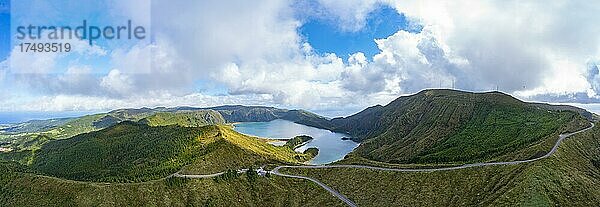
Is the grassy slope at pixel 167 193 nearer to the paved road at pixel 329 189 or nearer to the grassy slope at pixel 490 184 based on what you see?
the paved road at pixel 329 189

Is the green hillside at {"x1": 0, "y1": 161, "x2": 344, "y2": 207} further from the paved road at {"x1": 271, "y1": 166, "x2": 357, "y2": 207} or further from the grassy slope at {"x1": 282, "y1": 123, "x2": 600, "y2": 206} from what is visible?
the grassy slope at {"x1": 282, "y1": 123, "x2": 600, "y2": 206}

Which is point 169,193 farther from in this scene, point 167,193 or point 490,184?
point 490,184

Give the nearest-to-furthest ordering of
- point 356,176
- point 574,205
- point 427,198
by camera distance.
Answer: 1. point 574,205
2. point 427,198
3. point 356,176

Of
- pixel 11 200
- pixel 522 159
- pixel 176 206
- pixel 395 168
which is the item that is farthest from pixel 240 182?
pixel 522 159

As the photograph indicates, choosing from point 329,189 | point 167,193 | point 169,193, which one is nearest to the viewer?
point 167,193

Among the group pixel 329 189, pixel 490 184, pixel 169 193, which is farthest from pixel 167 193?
pixel 490 184

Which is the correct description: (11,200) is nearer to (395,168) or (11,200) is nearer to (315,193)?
(315,193)
